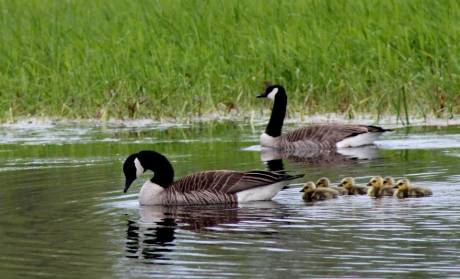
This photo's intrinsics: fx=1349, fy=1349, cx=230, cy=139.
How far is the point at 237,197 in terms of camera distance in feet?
42.6

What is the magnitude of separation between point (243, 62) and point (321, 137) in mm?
3486

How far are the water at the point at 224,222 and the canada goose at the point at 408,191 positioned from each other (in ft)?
0.44

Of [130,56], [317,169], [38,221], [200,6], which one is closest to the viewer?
[38,221]

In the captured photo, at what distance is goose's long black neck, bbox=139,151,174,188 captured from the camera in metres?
13.4

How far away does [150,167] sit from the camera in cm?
1351

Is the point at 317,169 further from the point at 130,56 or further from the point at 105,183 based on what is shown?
the point at 130,56

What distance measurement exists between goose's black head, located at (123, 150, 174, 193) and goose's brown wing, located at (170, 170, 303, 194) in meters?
0.21

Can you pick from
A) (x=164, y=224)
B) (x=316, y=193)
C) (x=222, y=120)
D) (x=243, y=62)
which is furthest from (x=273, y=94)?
(x=164, y=224)

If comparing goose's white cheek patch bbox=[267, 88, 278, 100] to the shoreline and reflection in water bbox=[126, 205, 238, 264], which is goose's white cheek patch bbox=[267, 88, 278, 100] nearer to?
the shoreline

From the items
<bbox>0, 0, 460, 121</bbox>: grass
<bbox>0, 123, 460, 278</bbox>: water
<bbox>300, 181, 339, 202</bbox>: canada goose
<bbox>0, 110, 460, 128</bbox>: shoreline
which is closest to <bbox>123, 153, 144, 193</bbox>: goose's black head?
<bbox>0, 123, 460, 278</bbox>: water

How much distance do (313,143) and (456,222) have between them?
6.85 metres

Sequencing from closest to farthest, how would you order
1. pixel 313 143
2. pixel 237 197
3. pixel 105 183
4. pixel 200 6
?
pixel 237 197, pixel 105 183, pixel 313 143, pixel 200 6

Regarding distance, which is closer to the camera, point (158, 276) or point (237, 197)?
point (158, 276)

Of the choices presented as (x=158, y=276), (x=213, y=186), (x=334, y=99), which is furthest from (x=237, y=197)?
(x=334, y=99)
